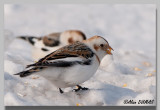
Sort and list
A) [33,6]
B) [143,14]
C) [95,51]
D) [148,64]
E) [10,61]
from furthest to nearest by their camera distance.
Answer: [33,6]
[143,14]
[148,64]
[10,61]
[95,51]

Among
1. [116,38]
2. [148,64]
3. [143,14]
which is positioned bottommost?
[148,64]

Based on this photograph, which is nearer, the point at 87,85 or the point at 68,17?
the point at 87,85

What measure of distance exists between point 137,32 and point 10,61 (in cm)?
287

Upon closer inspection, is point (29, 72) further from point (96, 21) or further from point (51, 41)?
point (96, 21)

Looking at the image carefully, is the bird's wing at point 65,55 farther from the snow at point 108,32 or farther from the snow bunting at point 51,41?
the snow bunting at point 51,41

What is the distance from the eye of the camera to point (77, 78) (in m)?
4.15

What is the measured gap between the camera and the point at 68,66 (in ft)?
13.4

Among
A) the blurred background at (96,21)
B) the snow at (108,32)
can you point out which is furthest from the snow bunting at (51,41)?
the blurred background at (96,21)

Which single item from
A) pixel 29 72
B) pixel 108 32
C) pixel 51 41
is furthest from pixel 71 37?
pixel 29 72

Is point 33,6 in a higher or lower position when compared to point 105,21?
higher

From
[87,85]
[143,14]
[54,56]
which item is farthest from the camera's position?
[143,14]

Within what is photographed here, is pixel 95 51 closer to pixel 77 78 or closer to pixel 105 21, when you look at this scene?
pixel 77 78

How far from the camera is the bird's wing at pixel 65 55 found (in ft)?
13.2

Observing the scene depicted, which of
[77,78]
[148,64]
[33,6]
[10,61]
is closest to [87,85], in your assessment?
[77,78]
